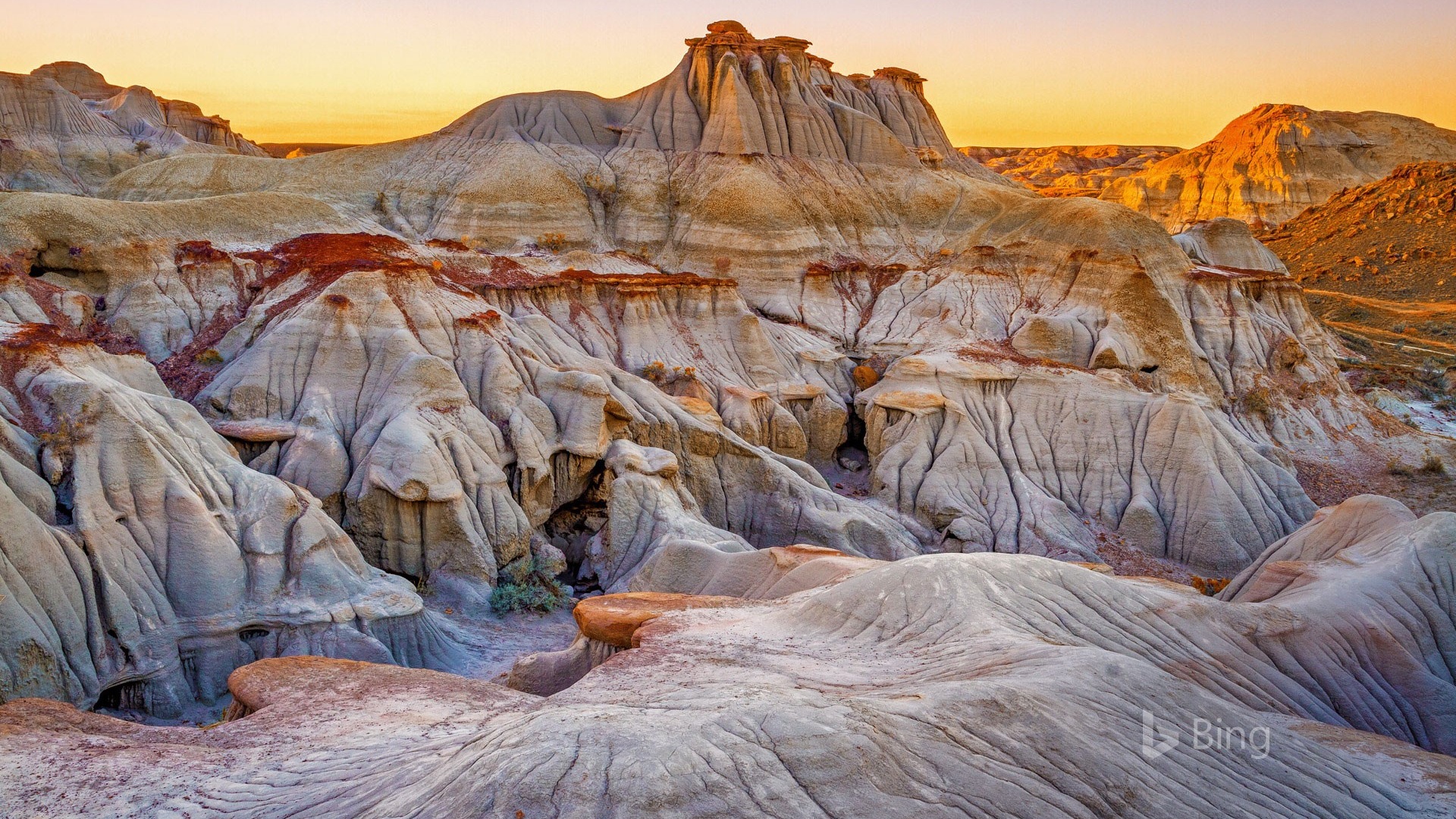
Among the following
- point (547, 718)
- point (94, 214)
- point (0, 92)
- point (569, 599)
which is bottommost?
point (569, 599)

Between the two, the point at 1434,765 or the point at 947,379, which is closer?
the point at 1434,765

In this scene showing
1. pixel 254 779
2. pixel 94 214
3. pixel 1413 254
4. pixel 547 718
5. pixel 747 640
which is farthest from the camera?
pixel 1413 254

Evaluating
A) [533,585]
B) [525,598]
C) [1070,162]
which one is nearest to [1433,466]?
[533,585]

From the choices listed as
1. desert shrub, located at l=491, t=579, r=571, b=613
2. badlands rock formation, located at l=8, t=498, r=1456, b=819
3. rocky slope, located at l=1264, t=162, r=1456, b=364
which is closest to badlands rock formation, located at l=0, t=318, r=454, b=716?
desert shrub, located at l=491, t=579, r=571, b=613

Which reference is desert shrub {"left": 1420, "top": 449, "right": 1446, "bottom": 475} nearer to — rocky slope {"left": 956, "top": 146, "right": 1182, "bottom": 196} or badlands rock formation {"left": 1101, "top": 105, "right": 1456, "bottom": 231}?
badlands rock formation {"left": 1101, "top": 105, "right": 1456, "bottom": 231}

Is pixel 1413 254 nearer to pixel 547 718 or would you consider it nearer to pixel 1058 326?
pixel 1058 326

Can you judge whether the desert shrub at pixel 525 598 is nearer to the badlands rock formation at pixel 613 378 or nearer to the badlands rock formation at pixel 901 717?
the badlands rock formation at pixel 613 378

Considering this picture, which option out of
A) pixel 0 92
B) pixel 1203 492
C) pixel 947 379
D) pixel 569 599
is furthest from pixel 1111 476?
pixel 0 92
